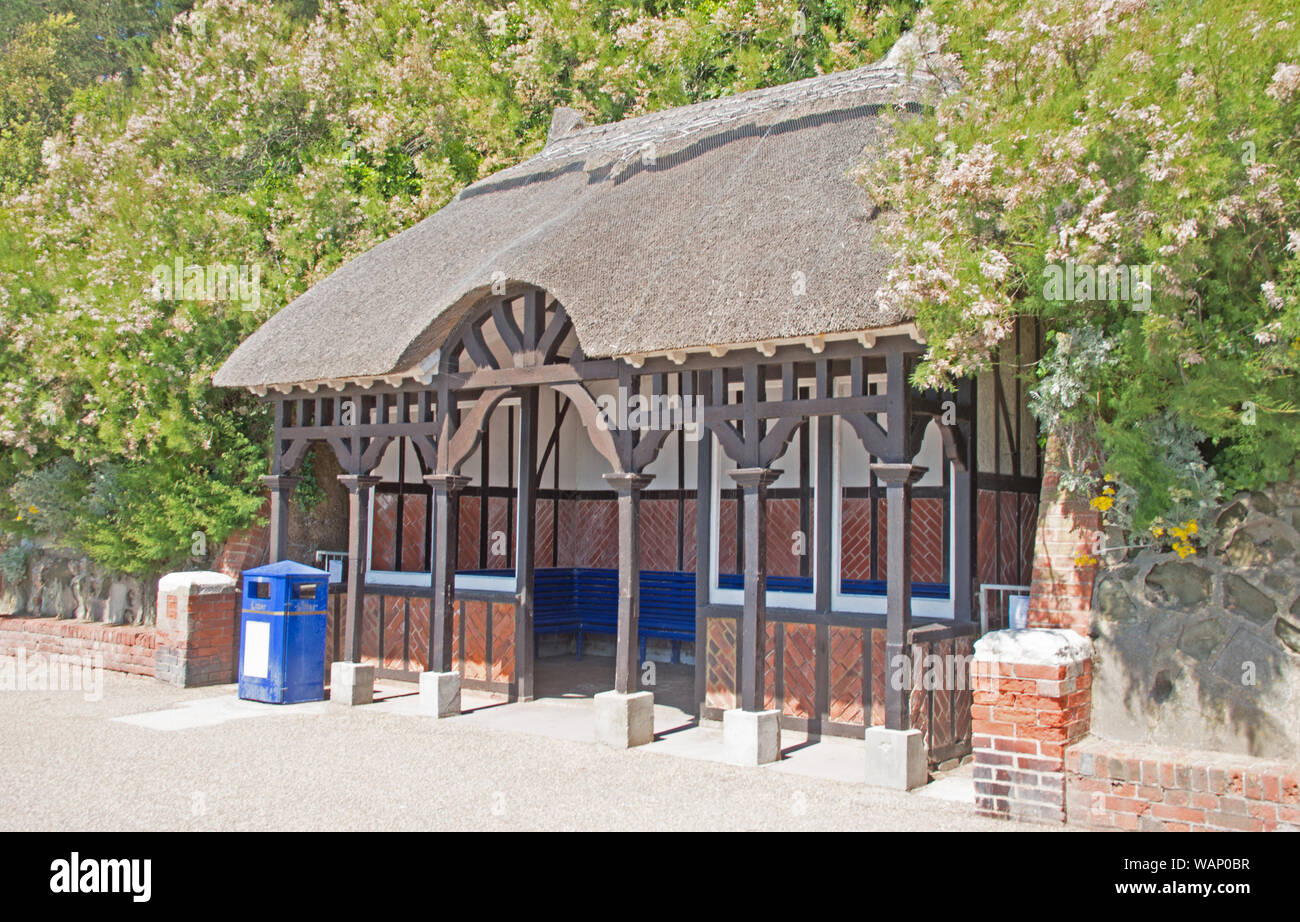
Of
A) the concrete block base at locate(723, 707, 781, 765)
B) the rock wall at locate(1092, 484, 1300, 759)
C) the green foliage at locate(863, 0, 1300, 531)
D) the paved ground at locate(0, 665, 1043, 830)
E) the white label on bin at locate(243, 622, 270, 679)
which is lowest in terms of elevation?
the paved ground at locate(0, 665, 1043, 830)

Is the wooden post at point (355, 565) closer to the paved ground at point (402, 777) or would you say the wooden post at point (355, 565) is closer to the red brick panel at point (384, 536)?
the paved ground at point (402, 777)

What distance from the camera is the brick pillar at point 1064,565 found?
6344 millimetres

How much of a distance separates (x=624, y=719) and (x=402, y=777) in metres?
1.85

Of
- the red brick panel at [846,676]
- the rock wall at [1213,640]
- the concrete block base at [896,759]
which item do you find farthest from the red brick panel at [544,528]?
the rock wall at [1213,640]

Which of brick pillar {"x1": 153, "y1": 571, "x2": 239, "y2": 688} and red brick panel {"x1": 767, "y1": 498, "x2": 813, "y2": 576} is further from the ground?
red brick panel {"x1": 767, "y1": 498, "x2": 813, "y2": 576}

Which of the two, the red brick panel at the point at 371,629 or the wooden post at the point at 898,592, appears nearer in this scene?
the wooden post at the point at 898,592

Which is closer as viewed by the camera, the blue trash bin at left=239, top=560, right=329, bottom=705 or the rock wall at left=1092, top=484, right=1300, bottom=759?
the rock wall at left=1092, top=484, right=1300, bottom=759

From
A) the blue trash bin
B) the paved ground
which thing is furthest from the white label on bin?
the paved ground

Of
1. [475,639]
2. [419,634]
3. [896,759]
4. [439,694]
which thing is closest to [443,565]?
[439,694]

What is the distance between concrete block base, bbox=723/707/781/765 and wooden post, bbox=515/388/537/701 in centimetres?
317

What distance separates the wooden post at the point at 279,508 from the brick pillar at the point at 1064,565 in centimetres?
789

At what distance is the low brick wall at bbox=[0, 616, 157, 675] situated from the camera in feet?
39.0

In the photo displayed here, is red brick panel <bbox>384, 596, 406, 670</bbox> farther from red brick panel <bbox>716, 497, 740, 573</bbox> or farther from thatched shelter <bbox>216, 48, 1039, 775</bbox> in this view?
red brick panel <bbox>716, 497, 740, 573</bbox>
